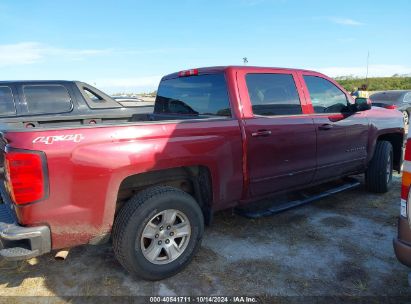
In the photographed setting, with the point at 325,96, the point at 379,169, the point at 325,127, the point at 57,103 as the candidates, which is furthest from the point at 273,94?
the point at 57,103

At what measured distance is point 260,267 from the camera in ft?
10.7

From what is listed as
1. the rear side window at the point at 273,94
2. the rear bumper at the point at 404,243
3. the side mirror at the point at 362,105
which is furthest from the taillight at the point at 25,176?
the side mirror at the point at 362,105

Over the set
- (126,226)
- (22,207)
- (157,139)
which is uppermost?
(157,139)

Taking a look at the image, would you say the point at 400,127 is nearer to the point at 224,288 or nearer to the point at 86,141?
the point at 224,288

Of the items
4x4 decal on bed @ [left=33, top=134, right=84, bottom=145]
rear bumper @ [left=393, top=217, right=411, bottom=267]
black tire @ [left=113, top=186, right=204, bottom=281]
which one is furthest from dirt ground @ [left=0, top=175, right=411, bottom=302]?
4x4 decal on bed @ [left=33, top=134, right=84, bottom=145]

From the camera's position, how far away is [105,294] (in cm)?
286

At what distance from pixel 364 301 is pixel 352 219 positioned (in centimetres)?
174

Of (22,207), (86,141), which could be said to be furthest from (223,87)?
(22,207)

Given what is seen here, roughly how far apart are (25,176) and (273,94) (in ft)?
8.51

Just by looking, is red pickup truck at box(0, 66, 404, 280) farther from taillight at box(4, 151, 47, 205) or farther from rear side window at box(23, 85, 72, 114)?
rear side window at box(23, 85, 72, 114)

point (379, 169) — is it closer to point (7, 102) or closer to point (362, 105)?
point (362, 105)

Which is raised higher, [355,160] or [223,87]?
[223,87]

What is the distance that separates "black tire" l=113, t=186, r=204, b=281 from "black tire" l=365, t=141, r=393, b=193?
327 cm

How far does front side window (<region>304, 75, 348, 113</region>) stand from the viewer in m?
4.32
